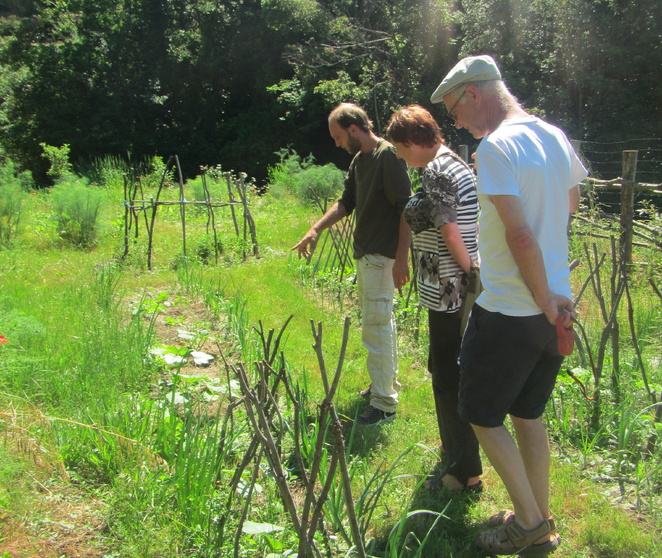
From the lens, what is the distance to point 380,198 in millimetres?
3201

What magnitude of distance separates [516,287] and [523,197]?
272 millimetres

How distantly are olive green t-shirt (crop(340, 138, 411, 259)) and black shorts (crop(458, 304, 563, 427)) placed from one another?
118 centimetres

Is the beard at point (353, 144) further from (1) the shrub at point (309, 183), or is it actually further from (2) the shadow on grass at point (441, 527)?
(1) the shrub at point (309, 183)

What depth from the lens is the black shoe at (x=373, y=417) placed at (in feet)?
10.6

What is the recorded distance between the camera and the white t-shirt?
185 cm

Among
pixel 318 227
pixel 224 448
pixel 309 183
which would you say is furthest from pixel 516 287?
pixel 309 183

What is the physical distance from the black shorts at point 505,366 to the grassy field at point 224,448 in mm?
317

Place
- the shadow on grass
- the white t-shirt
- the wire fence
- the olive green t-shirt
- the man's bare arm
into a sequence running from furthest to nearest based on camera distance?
1. the wire fence
2. the man's bare arm
3. the olive green t-shirt
4. the shadow on grass
5. the white t-shirt

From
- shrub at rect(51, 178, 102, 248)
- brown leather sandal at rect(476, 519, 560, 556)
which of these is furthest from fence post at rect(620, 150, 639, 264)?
shrub at rect(51, 178, 102, 248)

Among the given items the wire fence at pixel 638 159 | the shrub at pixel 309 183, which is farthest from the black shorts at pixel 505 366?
the wire fence at pixel 638 159

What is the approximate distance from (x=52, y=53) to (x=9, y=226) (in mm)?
17044

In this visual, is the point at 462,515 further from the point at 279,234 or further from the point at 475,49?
the point at 475,49

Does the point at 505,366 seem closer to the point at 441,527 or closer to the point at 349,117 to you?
the point at 441,527

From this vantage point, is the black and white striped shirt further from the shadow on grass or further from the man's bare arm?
the man's bare arm
